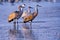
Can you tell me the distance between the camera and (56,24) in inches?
595

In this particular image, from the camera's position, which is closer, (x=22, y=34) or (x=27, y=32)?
(x=22, y=34)

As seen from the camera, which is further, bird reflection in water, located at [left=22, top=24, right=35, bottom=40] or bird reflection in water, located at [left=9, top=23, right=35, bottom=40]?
bird reflection in water, located at [left=22, top=24, right=35, bottom=40]

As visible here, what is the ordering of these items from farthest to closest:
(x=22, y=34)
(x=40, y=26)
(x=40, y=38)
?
(x=40, y=26) < (x=22, y=34) < (x=40, y=38)

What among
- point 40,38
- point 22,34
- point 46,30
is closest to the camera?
point 40,38

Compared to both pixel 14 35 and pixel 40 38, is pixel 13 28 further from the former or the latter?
pixel 40 38

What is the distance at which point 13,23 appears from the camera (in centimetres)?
1528

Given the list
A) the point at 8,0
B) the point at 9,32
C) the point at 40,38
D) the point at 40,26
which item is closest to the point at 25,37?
the point at 40,38

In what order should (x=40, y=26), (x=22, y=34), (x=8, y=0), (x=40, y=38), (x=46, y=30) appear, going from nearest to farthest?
(x=40, y=38) < (x=22, y=34) < (x=46, y=30) < (x=40, y=26) < (x=8, y=0)

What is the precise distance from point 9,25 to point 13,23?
0.46 m

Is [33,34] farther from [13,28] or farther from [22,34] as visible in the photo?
[13,28]

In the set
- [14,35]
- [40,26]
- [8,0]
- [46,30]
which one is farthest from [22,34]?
[8,0]

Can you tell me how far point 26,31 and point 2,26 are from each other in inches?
66.3

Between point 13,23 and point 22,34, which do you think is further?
point 13,23

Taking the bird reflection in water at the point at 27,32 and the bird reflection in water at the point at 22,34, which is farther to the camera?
the bird reflection in water at the point at 27,32
